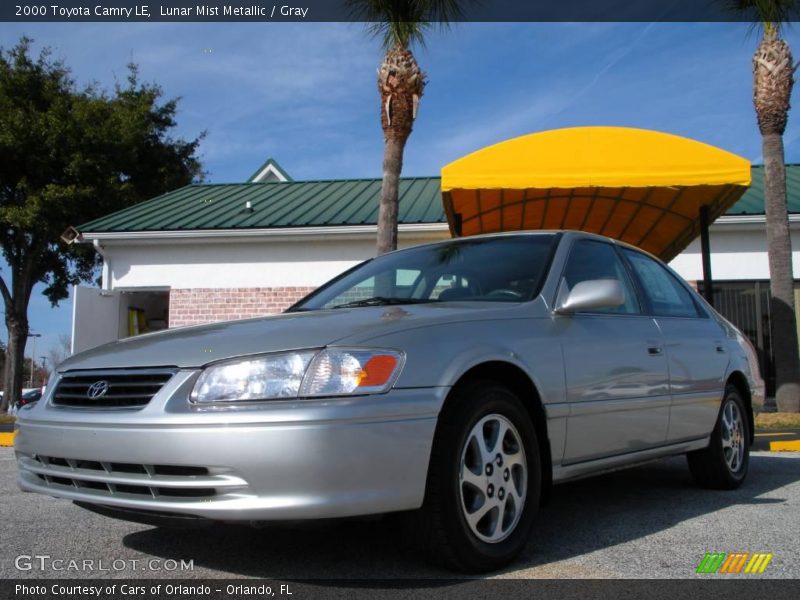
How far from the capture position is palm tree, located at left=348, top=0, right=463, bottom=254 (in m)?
9.62

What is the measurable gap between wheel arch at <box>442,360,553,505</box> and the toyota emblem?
1.48 meters

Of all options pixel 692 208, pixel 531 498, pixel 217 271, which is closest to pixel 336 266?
pixel 217 271

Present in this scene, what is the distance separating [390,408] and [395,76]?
7771 mm

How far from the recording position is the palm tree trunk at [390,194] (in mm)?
9625

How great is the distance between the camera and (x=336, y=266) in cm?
1323

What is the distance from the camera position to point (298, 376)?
2.71 metres

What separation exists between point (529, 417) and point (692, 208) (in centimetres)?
682

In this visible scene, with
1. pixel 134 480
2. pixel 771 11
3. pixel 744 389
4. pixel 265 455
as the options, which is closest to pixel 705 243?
pixel 771 11

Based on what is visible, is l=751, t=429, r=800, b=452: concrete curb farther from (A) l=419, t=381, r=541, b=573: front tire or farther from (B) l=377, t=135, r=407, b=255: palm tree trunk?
(A) l=419, t=381, r=541, b=573: front tire

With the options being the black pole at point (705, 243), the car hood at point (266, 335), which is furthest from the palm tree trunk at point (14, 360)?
the car hood at point (266, 335)

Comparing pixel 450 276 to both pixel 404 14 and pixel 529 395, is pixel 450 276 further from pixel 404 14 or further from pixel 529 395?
pixel 404 14

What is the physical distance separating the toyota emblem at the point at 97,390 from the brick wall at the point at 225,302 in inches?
399

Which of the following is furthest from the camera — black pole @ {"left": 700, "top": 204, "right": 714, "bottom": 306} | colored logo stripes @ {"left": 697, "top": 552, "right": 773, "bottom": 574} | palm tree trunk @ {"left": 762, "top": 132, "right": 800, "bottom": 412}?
palm tree trunk @ {"left": 762, "top": 132, "right": 800, "bottom": 412}

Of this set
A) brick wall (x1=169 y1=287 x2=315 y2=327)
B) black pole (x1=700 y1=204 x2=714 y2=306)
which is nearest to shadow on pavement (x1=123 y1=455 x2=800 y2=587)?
black pole (x1=700 y1=204 x2=714 y2=306)
